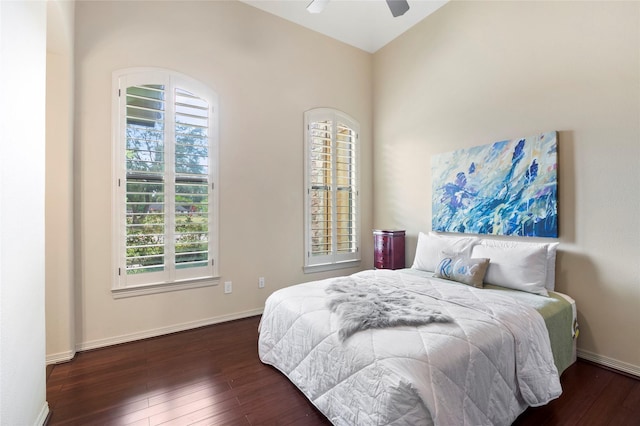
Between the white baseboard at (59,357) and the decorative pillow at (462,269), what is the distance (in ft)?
10.7

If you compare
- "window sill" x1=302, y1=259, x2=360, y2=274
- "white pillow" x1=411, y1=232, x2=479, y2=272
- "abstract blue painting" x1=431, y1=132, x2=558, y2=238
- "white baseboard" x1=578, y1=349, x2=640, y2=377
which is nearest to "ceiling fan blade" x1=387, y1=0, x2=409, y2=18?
"abstract blue painting" x1=431, y1=132, x2=558, y2=238

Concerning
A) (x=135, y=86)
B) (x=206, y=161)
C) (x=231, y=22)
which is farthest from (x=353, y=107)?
(x=135, y=86)

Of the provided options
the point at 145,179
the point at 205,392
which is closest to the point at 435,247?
the point at 205,392

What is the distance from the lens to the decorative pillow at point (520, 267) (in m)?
2.29

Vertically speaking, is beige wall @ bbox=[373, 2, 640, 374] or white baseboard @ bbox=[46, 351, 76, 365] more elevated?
beige wall @ bbox=[373, 2, 640, 374]

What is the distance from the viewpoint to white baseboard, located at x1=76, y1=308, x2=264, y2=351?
2512 millimetres

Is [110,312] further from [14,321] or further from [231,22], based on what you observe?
[231,22]

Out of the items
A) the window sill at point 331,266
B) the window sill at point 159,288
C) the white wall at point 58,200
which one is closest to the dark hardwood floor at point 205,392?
the white wall at point 58,200

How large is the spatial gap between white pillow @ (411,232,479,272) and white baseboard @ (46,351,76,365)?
328 cm

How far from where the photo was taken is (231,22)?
10.4 feet

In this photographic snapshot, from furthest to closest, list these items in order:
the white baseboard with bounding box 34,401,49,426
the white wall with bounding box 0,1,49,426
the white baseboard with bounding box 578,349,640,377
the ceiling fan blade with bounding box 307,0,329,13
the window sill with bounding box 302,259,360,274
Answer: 1. the window sill with bounding box 302,259,360,274
2. the ceiling fan blade with bounding box 307,0,329,13
3. the white baseboard with bounding box 578,349,640,377
4. the white baseboard with bounding box 34,401,49,426
5. the white wall with bounding box 0,1,49,426

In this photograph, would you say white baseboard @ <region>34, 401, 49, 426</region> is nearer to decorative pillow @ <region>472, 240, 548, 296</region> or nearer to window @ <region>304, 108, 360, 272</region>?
window @ <region>304, 108, 360, 272</region>

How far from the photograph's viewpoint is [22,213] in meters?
1.37

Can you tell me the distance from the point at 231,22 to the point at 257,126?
3.78ft
